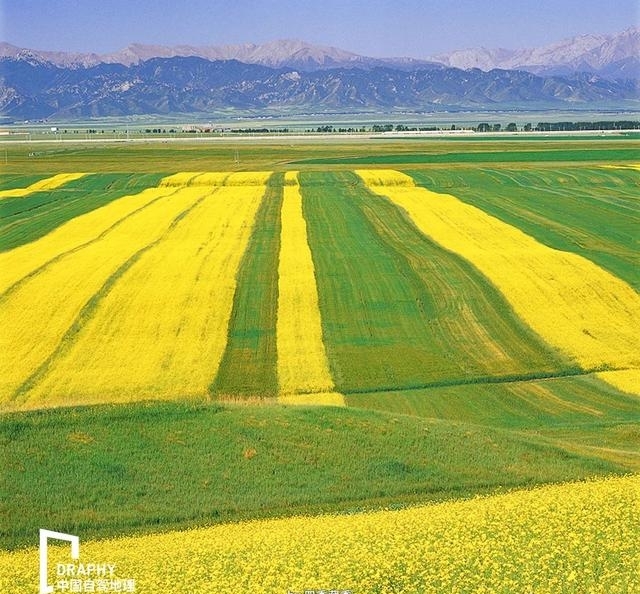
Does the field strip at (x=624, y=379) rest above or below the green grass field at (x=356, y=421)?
below

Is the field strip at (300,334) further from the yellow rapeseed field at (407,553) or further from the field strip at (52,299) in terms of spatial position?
the yellow rapeseed field at (407,553)

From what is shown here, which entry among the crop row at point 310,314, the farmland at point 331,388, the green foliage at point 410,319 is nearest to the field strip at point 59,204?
the farmland at point 331,388

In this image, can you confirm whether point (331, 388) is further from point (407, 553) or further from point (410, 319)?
point (407, 553)

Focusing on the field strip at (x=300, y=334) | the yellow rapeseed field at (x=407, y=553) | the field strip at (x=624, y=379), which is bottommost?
the field strip at (x=624, y=379)

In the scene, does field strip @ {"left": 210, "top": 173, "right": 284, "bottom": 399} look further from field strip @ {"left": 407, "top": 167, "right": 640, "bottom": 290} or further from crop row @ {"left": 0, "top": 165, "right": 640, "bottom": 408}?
field strip @ {"left": 407, "top": 167, "right": 640, "bottom": 290}

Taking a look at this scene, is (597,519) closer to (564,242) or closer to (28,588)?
(28,588)

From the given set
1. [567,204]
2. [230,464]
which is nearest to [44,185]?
[567,204]

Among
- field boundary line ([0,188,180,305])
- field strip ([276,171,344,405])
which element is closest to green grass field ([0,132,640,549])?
field strip ([276,171,344,405])
